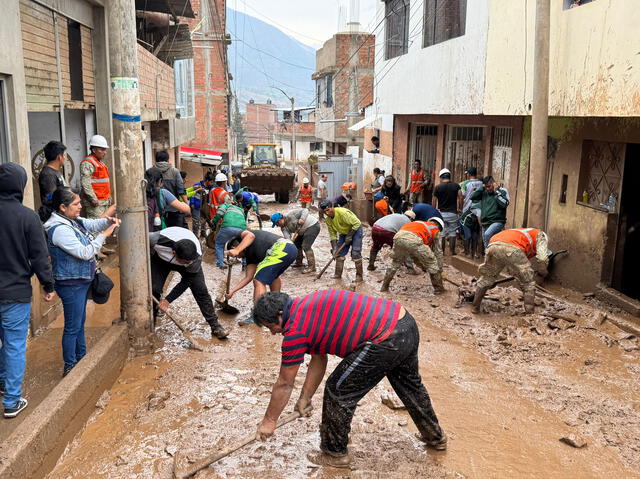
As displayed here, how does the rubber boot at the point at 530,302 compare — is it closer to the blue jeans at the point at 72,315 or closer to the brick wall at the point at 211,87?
the blue jeans at the point at 72,315

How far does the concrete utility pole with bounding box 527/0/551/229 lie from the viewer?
7.96 m

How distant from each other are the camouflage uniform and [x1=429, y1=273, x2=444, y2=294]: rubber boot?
4822 mm

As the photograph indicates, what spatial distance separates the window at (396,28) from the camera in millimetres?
15586

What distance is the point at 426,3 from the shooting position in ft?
45.6

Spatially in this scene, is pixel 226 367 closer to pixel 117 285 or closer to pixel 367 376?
pixel 367 376

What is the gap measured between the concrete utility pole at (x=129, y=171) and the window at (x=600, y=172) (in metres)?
6.43

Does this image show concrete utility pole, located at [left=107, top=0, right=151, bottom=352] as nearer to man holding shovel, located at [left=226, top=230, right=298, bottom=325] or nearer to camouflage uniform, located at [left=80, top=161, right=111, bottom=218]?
Result: man holding shovel, located at [left=226, top=230, right=298, bottom=325]

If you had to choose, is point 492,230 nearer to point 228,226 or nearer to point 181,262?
point 228,226

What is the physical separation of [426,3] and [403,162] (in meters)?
5.04

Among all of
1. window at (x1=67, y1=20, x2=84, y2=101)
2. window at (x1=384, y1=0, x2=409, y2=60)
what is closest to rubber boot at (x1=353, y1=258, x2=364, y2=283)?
window at (x1=67, y1=20, x2=84, y2=101)

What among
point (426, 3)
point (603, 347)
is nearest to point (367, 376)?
point (603, 347)

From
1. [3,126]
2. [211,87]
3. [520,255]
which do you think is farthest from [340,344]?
[211,87]

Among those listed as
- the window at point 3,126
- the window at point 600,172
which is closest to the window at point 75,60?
the window at point 3,126

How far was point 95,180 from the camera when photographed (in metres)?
7.97
